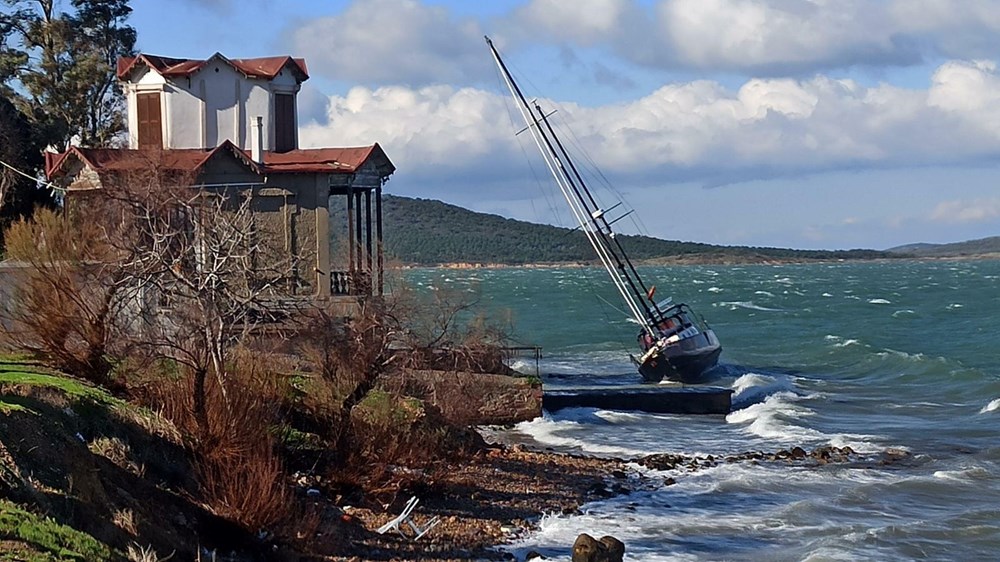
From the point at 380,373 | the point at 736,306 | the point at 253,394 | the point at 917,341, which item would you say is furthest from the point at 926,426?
the point at 736,306

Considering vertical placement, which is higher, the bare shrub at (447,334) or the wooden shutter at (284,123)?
the wooden shutter at (284,123)

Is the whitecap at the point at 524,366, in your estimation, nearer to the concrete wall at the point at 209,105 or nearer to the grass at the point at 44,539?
the concrete wall at the point at 209,105

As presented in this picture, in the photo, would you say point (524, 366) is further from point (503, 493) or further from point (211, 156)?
point (503, 493)

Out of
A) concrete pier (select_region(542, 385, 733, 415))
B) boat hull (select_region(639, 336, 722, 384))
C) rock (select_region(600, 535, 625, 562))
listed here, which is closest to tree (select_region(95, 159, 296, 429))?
rock (select_region(600, 535, 625, 562))

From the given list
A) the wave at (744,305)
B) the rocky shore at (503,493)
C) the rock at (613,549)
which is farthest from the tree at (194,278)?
the wave at (744,305)

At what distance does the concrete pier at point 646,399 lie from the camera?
3400 centimetres

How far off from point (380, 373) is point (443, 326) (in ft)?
8.34

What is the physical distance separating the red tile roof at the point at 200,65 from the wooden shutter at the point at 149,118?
762mm

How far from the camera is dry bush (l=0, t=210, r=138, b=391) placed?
64.2 ft

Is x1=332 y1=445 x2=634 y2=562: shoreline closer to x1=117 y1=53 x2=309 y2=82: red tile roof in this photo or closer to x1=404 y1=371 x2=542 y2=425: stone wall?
x1=404 y1=371 x2=542 y2=425: stone wall

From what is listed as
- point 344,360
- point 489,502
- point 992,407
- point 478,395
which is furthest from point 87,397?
point 992,407

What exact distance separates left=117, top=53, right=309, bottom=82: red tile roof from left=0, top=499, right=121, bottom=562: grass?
24.1 m

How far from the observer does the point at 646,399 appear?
34.9 meters

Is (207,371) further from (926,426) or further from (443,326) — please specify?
(926,426)
